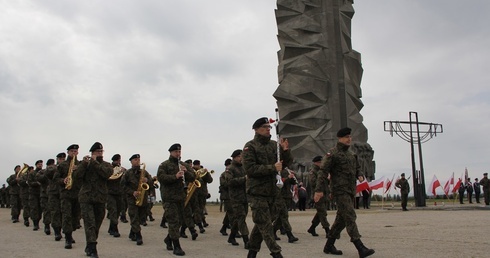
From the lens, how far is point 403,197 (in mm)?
22188

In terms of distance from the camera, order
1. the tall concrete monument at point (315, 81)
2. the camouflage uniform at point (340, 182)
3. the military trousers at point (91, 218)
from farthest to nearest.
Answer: the tall concrete monument at point (315, 81) < the military trousers at point (91, 218) < the camouflage uniform at point (340, 182)

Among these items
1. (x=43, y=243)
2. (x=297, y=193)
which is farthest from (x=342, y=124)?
(x=43, y=243)

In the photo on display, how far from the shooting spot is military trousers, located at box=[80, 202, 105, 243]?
867cm

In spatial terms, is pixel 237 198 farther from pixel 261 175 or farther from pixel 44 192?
pixel 44 192

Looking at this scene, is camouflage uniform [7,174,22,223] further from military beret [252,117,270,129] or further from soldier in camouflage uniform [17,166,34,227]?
military beret [252,117,270,129]

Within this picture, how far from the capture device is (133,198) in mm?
11461

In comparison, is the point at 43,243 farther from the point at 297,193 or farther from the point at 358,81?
the point at 358,81

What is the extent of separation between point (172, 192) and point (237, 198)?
146 centimetres

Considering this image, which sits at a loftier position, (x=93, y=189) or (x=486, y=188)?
(x=486, y=188)

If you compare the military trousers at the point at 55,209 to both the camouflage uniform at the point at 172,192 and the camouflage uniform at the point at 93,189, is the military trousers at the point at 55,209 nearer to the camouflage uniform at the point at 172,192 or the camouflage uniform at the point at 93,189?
the camouflage uniform at the point at 93,189

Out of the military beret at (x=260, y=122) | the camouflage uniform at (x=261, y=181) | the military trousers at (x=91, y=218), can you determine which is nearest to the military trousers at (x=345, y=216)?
the camouflage uniform at (x=261, y=181)

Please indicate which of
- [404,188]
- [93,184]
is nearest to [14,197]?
[93,184]

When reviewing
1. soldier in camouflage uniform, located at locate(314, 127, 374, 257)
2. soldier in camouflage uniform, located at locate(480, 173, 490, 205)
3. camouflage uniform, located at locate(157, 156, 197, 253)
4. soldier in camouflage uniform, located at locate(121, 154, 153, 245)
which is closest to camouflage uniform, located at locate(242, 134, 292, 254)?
soldier in camouflage uniform, located at locate(314, 127, 374, 257)

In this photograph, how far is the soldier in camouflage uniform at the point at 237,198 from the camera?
9457mm
